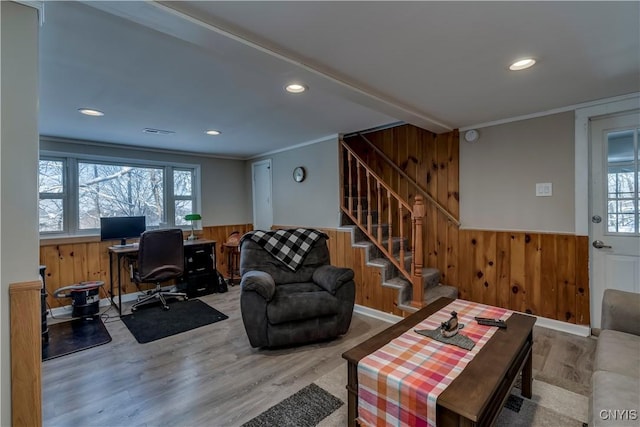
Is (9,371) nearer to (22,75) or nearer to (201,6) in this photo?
(22,75)

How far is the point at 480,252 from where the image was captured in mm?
3266

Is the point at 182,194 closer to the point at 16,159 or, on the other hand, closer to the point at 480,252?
the point at 16,159

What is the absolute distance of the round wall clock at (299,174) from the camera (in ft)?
14.4

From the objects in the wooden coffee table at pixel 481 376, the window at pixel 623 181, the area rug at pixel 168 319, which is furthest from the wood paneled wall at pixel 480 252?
the area rug at pixel 168 319

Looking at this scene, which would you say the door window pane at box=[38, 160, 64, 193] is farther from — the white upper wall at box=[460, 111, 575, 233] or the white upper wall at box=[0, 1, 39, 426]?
the white upper wall at box=[460, 111, 575, 233]

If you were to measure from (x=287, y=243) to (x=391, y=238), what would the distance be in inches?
46.9

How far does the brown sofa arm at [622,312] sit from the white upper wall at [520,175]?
1.06m

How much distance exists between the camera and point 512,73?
6.61 ft

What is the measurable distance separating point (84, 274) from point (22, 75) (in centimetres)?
345

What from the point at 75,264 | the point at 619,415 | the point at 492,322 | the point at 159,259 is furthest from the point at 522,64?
the point at 75,264

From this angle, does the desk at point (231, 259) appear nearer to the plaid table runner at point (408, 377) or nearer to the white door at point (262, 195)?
the white door at point (262, 195)

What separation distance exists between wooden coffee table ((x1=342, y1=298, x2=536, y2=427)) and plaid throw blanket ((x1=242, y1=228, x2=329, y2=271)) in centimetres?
143

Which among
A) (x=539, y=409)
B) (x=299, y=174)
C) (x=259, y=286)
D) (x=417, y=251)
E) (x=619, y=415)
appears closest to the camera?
(x=619, y=415)

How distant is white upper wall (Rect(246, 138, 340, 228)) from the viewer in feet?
13.1
